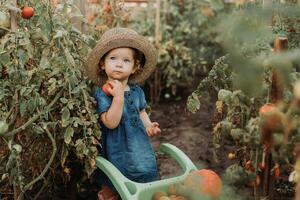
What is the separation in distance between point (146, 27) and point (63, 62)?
2584mm

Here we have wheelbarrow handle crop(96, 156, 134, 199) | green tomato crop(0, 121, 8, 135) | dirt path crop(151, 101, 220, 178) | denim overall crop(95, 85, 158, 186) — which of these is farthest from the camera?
dirt path crop(151, 101, 220, 178)

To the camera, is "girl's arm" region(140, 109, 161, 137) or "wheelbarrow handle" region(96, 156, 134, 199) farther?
"girl's arm" region(140, 109, 161, 137)

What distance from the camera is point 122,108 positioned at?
2303 millimetres

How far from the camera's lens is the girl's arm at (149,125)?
2.35 meters

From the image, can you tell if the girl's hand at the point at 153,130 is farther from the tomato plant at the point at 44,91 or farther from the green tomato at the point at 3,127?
the green tomato at the point at 3,127

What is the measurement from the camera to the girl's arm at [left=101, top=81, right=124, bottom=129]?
2.28m

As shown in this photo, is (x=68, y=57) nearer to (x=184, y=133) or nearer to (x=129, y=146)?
Answer: (x=129, y=146)

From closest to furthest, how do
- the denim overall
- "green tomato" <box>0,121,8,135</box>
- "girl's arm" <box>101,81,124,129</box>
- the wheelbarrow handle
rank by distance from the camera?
"green tomato" <box>0,121,8,135</box> → the wheelbarrow handle → "girl's arm" <box>101,81,124,129</box> → the denim overall

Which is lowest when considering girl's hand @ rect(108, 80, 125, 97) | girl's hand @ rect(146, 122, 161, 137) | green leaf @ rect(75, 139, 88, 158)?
green leaf @ rect(75, 139, 88, 158)

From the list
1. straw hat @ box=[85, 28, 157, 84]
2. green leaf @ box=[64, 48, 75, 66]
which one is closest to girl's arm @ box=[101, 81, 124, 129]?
straw hat @ box=[85, 28, 157, 84]

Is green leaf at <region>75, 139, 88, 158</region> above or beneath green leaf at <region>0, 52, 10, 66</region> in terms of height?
beneath

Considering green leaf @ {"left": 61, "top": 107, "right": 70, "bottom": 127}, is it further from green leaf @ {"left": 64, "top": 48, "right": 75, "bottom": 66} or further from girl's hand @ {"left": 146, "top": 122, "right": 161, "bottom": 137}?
girl's hand @ {"left": 146, "top": 122, "right": 161, "bottom": 137}

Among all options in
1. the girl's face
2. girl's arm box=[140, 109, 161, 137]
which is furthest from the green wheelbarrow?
the girl's face

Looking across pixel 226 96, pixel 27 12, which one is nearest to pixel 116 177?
pixel 226 96
